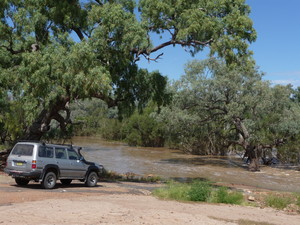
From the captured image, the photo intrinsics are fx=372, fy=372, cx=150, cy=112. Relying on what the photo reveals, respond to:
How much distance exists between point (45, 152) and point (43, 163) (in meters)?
0.48

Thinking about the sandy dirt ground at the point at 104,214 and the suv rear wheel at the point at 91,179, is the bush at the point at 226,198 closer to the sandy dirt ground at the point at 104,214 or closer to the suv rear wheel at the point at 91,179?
the sandy dirt ground at the point at 104,214

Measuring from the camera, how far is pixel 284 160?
42062 millimetres

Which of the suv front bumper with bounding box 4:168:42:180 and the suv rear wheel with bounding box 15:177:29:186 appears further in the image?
the suv rear wheel with bounding box 15:177:29:186

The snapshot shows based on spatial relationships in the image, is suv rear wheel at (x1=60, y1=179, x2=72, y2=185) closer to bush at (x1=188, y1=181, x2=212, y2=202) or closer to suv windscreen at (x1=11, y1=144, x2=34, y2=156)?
suv windscreen at (x1=11, y1=144, x2=34, y2=156)

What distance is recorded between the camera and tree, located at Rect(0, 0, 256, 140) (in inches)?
683

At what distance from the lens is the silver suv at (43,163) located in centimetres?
1397

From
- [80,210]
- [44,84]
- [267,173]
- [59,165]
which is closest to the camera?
[80,210]

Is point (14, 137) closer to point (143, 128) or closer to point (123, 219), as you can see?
point (123, 219)

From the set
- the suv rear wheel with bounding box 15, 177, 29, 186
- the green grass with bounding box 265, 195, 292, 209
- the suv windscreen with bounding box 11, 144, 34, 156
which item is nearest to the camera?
the green grass with bounding box 265, 195, 292, 209

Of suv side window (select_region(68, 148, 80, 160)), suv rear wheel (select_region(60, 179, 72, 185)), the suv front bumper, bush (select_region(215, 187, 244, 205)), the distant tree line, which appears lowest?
suv rear wheel (select_region(60, 179, 72, 185))

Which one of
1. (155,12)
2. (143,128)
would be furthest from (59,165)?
(143,128)

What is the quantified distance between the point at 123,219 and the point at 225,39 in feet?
39.6

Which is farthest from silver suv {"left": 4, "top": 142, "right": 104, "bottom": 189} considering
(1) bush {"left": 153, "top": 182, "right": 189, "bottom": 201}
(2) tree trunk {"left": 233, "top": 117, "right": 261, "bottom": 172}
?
(2) tree trunk {"left": 233, "top": 117, "right": 261, "bottom": 172}

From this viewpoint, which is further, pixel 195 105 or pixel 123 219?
pixel 195 105
